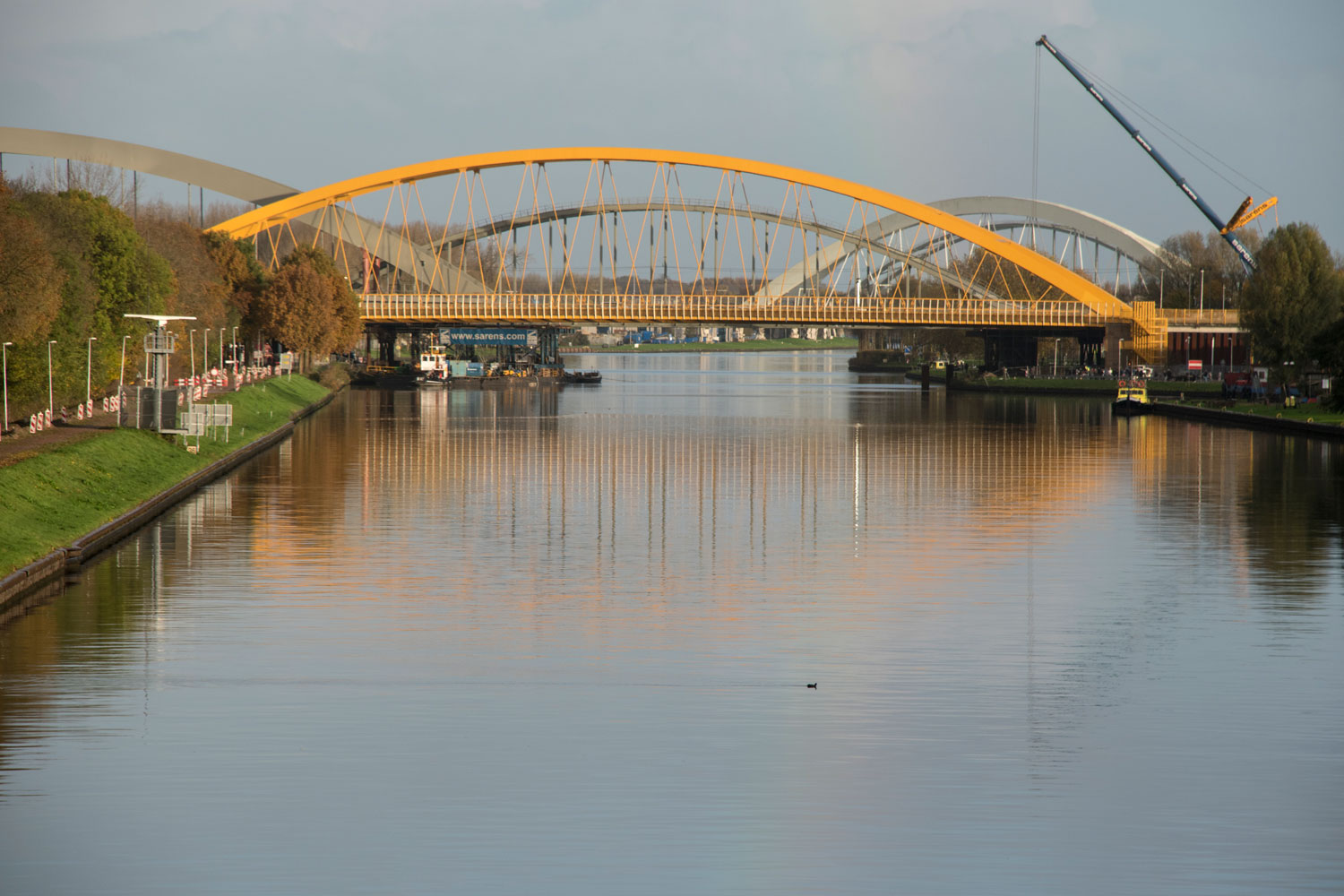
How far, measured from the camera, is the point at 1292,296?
83500 mm

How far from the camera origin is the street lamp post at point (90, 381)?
47.1m

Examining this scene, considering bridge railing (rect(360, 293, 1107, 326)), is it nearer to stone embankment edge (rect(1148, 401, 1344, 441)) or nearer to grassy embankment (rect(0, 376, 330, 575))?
stone embankment edge (rect(1148, 401, 1344, 441))

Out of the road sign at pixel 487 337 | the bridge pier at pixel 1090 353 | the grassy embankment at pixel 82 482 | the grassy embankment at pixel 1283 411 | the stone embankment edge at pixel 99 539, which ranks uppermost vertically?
the road sign at pixel 487 337

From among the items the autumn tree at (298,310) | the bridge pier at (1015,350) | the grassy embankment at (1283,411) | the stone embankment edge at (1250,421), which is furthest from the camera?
the bridge pier at (1015,350)

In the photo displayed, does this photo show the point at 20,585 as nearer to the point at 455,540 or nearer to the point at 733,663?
the point at 455,540

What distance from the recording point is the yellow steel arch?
5074 inches

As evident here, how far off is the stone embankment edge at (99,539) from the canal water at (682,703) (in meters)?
0.48

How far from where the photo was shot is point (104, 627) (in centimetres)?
1888

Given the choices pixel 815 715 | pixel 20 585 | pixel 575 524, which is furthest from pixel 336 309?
pixel 815 715

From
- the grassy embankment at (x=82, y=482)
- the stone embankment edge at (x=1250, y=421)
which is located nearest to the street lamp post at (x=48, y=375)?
the grassy embankment at (x=82, y=482)

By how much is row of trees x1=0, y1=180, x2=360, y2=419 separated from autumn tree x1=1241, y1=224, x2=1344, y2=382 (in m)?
53.3

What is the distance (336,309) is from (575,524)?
277ft

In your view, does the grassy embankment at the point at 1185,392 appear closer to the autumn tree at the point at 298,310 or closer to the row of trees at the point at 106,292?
the row of trees at the point at 106,292

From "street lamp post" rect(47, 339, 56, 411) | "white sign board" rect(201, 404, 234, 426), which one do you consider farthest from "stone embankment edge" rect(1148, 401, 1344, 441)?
"street lamp post" rect(47, 339, 56, 411)
